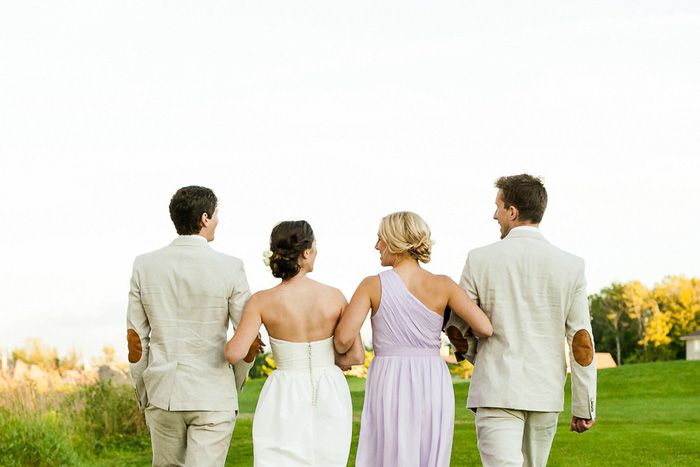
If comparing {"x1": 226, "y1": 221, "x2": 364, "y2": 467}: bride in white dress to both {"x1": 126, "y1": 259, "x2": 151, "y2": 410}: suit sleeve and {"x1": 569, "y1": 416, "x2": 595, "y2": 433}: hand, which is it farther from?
{"x1": 569, "y1": 416, "x2": 595, "y2": 433}: hand

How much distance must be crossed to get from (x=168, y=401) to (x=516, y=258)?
2.23 meters

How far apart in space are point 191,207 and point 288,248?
26.5 inches

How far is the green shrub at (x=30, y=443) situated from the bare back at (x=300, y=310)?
23.0 feet

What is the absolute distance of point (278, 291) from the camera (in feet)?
16.5

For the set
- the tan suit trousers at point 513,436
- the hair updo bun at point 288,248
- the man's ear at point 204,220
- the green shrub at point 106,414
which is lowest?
the green shrub at point 106,414

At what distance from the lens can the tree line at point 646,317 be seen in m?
53.2

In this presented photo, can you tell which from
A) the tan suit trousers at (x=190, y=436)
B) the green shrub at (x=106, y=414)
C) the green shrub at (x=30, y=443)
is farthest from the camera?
the green shrub at (x=106, y=414)

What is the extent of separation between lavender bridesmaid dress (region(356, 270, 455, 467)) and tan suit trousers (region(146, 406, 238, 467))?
36.4 inches

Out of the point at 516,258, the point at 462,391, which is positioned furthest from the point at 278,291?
the point at 462,391

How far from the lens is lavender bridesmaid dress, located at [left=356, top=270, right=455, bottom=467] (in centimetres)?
520

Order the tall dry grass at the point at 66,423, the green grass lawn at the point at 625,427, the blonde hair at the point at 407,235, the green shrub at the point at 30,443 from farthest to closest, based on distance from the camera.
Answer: the green grass lawn at the point at 625,427 → the tall dry grass at the point at 66,423 → the green shrub at the point at 30,443 → the blonde hair at the point at 407,235

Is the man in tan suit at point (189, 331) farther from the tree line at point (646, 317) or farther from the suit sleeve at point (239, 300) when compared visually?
the tree line at point (646, 317)

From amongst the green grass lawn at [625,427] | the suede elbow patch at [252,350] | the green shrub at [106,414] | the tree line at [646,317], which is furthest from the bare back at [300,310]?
the tree line at [646,317]

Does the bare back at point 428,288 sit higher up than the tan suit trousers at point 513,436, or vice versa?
the bare back at point 428,288
